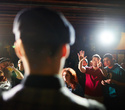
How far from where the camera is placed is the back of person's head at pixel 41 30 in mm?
679

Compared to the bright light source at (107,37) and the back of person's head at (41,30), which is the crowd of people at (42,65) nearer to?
the back of person's head at (41,30)

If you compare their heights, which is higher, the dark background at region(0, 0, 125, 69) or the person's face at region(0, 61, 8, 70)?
the dark background at region(0, 0, 125, 69)

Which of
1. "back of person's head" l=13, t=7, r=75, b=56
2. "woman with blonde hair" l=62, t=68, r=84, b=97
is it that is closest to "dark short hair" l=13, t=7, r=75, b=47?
"back of person's head" l=13, t=7, r=75, b=56

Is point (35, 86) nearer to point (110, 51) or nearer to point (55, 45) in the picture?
point (55, 45)

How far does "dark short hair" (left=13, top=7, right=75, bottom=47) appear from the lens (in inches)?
26.8

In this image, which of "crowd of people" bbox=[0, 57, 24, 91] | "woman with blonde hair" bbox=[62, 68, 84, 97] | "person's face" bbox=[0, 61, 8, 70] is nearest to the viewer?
"woman with blonde hair" bbox=[62, 68, 84, 97]

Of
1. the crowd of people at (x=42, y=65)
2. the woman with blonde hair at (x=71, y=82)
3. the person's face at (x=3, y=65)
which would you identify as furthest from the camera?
the person's face at (x=3, y=65)

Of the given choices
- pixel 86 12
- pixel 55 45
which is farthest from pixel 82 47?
pixel 55 45

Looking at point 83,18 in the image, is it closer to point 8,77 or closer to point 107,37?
point 107,37

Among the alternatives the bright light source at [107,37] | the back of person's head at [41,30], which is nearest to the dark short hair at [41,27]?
the back of person's head at [41,30]

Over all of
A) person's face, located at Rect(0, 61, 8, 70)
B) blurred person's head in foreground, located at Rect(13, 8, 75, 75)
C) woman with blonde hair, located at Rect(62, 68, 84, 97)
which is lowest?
woman with blonde hair, located at Rect(62, 68, 84, 97)

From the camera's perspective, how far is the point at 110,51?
524cm

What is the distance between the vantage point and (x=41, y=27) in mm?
689

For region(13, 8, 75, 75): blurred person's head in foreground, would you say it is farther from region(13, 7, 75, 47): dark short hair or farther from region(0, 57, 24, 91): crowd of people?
region(0, 57, 24, 91): crowd of people
